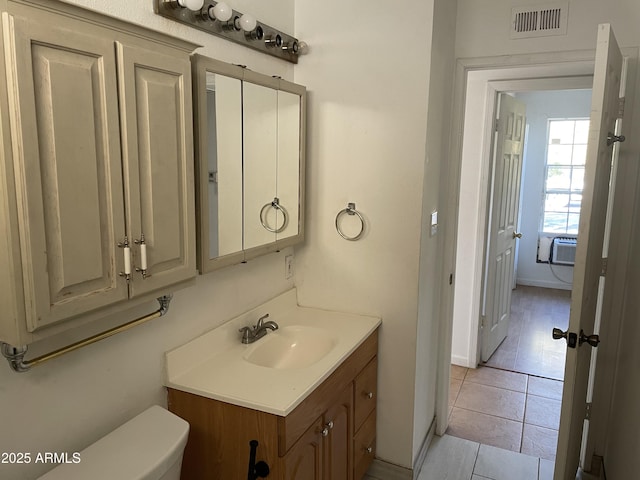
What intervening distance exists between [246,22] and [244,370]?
1.32 meters

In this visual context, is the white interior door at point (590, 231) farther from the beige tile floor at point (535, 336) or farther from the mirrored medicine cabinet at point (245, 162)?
the beige tile floor at point (535, 336)

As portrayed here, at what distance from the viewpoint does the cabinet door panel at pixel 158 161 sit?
1194 millimetres

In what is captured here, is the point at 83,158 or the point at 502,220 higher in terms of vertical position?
the point at 83,158

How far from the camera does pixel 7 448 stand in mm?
1189

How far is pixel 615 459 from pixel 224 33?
249cm

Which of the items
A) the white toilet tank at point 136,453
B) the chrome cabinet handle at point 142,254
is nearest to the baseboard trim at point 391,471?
the white toilet tank at point 136,453

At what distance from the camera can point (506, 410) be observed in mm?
3133

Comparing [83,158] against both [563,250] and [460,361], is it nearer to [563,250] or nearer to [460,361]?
[460,361]

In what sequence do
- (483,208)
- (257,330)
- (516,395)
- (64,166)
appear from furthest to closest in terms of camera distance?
(483,208)
(516,395)
(257,330)
(64,166)

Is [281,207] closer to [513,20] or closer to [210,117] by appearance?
[210,117]

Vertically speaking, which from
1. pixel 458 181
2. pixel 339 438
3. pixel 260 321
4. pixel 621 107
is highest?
pixel 621 107

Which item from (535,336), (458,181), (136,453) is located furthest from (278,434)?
(535,336)

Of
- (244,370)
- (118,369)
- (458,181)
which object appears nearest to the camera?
(118,369)

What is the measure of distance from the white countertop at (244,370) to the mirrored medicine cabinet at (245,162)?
Answer: 0.34m
